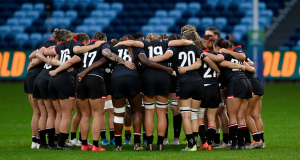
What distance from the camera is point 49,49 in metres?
7.87

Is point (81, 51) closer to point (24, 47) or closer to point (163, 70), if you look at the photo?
point (163, 70)

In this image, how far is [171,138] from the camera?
30.6 feet

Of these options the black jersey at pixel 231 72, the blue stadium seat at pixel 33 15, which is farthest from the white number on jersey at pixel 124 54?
the blue stadium seat at pixel 33 15

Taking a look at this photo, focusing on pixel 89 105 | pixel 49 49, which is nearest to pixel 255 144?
pixel 89 105

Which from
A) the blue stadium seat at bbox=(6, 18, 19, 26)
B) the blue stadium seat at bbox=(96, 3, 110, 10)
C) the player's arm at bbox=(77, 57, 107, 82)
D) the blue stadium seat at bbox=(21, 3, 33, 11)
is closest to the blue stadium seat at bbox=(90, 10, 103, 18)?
the blue stadium seat at bbox=(96, 3, 110, 10)

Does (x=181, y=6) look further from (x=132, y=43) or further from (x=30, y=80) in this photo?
(x=132, y=43)

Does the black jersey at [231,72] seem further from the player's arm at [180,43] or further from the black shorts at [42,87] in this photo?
the black shorts at [42,87]

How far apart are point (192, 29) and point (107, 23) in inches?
667

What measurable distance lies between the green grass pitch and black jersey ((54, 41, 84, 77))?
4.93 ft

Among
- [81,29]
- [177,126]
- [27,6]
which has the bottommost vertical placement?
[177,126]

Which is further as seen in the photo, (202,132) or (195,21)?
(195,21)

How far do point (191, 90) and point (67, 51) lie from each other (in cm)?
231

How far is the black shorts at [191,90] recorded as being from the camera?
7184mm

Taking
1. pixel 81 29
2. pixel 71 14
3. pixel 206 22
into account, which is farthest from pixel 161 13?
pixel 71 14
